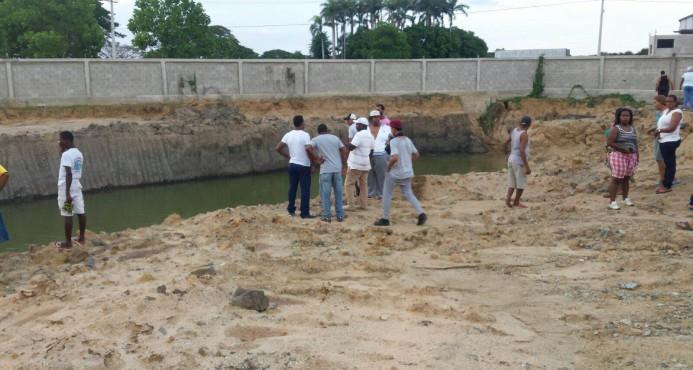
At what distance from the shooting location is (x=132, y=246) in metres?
7.16

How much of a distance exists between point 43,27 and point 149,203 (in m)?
14.7

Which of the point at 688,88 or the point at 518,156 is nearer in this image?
the point at 518,156

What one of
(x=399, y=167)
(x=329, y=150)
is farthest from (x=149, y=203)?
(x=399, y=167)

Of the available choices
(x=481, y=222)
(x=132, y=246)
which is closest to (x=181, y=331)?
(x=132, y=246)

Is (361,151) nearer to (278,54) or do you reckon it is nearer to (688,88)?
(688,88)

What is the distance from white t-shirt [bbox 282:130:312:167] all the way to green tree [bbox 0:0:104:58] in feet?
63.5

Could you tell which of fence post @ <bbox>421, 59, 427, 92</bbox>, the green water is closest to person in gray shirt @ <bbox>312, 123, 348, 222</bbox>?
the green water

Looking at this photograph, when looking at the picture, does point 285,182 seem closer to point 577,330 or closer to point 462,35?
point 577,330

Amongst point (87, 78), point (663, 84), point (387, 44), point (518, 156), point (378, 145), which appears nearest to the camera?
point (518, 156)

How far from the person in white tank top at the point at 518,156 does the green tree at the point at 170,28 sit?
2119cm

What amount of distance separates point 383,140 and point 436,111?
50.0ft

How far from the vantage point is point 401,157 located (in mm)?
7895

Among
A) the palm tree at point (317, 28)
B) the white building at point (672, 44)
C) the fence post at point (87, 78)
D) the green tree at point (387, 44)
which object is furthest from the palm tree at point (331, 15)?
the fence post at point (87, 78)

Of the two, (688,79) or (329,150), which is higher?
(688,79)
